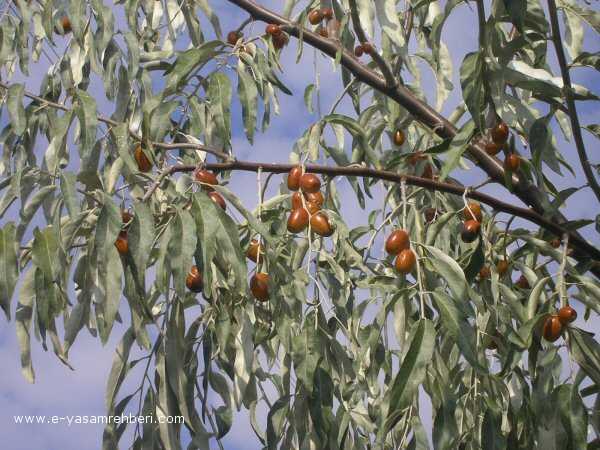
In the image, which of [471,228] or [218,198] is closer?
[218,198]

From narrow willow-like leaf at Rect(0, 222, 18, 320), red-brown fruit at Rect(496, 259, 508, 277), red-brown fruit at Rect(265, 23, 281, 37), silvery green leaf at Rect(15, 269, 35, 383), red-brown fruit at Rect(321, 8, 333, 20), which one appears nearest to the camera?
narrow willow-like leaf at Rect(0, 222, 18, 320)

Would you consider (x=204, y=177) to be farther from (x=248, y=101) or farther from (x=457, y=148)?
(x=457, y=148)

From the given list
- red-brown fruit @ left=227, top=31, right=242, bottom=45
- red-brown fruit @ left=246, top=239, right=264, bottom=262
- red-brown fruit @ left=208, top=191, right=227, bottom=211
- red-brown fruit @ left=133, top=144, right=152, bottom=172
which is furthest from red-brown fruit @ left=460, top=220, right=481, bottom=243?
red-brown fruit @ left=227, top=31, right=242, bottom=45

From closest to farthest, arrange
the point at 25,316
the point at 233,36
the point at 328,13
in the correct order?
1. the point at 25,316
2. the point at 233,36
3. the point at 328,13

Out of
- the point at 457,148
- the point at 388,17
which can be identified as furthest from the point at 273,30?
the point at 457,148

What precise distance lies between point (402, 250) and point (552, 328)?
0.33 m

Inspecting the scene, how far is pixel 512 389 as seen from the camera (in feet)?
6.95

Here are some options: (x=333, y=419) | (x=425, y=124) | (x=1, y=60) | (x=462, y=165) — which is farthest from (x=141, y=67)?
(x=333, y=419)

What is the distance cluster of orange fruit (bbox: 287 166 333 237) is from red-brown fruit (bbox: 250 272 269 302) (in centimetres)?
10

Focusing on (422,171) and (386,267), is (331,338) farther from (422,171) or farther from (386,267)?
(422,171)

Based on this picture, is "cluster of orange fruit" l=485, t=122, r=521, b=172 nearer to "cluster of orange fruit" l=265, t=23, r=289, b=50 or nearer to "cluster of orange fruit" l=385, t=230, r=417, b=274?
"cluster of orange fruit" l=385, t=230, r=417, b=274

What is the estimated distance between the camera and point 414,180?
6.59ft

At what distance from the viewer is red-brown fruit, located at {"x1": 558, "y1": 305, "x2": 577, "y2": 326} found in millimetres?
1825

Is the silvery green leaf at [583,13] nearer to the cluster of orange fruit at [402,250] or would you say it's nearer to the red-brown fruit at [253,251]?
the cluster of orange fruit at [402,250]
